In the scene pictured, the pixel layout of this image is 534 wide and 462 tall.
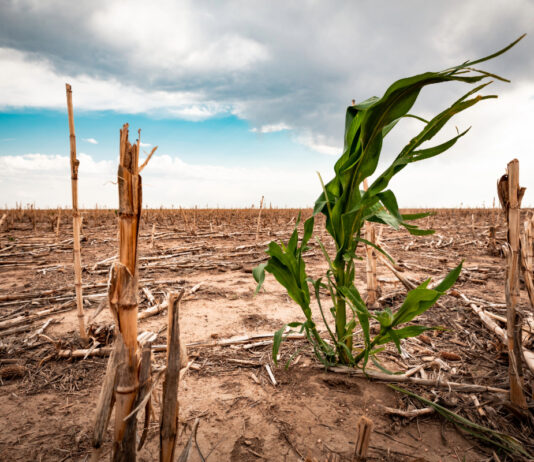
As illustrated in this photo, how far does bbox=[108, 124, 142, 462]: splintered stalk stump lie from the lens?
1156 mm

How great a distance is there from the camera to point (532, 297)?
7.73ft

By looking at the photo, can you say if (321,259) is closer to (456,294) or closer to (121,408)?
(456,294)

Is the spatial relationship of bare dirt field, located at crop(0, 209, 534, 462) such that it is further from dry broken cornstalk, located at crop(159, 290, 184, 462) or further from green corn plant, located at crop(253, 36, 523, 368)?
dry broken cornstalk, located at crop(159, 290, 184, 462)

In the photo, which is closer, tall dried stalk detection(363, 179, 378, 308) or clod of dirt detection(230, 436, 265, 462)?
clod of dirt detection(230, 436, 265, 462)

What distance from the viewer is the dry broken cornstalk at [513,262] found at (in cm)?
176

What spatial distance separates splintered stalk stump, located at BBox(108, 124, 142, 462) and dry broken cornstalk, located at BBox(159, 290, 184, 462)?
0.12 metres

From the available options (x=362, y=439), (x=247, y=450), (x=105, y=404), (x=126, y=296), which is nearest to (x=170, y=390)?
(x=105, y=404)

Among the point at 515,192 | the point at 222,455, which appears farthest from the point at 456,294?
the point at 222,455

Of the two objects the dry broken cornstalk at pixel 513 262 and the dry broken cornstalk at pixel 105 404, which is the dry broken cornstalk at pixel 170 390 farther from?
the dry broken cornstalk at pixel 513 262

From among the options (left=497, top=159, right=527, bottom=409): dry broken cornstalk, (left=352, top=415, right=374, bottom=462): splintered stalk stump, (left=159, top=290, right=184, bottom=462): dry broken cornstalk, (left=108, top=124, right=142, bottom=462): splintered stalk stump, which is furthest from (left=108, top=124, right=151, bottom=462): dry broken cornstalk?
(left=497, top=159, right=527, bottom=409): dry broken cornstalk

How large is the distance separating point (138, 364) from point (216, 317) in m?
2.72

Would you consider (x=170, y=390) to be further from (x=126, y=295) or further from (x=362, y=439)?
(x=362, y=439)

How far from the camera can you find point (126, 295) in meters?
1.16

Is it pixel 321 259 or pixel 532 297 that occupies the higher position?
pixel 532 297
